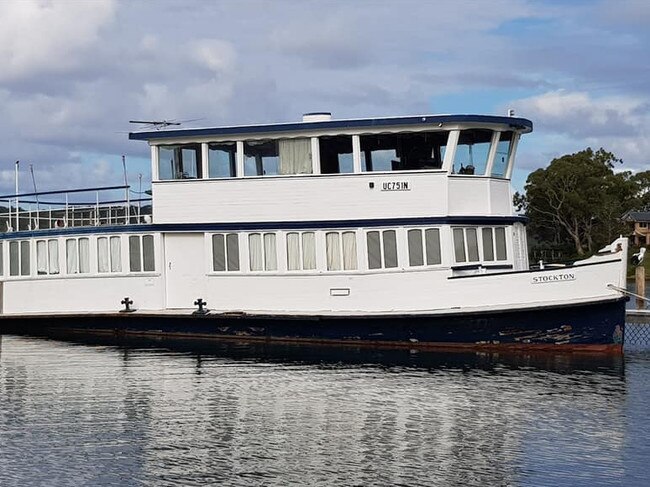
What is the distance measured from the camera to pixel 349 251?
2492 cm

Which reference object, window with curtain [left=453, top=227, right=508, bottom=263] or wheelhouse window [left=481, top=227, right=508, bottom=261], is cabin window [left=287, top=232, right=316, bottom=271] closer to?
window with curtain [left=453, top=227, right=508, bottom=263]

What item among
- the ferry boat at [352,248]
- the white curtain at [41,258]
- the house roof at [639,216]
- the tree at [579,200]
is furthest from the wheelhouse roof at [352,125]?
the house roof at [639,216]

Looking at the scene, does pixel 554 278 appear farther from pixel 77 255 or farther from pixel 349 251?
pixel 77 255

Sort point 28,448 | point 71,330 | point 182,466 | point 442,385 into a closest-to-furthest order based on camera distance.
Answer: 1. point 182,466
2. point 28,448
3. point 442,385
4. point 71,330

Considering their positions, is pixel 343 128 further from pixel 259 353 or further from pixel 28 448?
pixel 28 448

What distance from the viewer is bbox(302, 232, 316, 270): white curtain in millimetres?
25219

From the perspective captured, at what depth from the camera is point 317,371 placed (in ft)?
73.2

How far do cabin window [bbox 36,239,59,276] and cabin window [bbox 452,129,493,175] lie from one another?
11322 mm

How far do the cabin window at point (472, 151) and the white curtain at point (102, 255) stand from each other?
9.55 m

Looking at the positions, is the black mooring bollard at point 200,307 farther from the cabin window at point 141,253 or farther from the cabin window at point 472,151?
the cabin window at point 472,151

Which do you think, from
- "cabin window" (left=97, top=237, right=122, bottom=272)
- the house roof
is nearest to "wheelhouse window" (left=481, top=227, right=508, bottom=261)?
"cabin window" (left=97, top=237, right=122, bottom=272)

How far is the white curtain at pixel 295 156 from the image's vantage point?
2530cm

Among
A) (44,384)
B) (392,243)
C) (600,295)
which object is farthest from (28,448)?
(600,295)

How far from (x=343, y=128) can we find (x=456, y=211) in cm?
329
